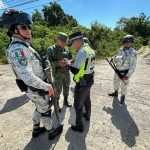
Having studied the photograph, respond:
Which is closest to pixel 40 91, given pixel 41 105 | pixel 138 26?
pixel 41 105

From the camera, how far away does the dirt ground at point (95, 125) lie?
4.27m

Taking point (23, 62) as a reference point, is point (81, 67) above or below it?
below

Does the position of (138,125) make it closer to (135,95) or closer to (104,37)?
(135,95)

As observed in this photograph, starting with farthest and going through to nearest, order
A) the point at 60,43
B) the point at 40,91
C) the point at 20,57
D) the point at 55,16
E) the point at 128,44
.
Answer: the point at 55,16, the point at 128,44, the point at 60,43, the point at 40,91, the point at 20,57

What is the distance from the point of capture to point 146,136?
4578mm

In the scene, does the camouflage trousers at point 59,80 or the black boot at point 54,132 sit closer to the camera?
the black boot at point 54,132

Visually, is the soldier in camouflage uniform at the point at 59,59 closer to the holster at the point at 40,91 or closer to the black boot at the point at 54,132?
the black boot at the point at 54,132

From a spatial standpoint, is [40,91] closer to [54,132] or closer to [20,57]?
[20,57]

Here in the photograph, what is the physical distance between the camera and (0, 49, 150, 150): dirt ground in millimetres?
4266

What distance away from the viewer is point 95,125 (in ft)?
16.4

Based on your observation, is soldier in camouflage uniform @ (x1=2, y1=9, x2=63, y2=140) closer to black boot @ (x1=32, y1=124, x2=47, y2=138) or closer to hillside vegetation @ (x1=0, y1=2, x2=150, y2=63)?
black boot @ (x1=32, y1=124, x2=47, y2=138)

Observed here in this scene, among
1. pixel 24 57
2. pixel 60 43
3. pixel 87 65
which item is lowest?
pixel 87 65

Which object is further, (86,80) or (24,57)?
(86,80)

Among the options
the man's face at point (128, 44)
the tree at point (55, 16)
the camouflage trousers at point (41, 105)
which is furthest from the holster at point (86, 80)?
the tree at point (55, 16)
